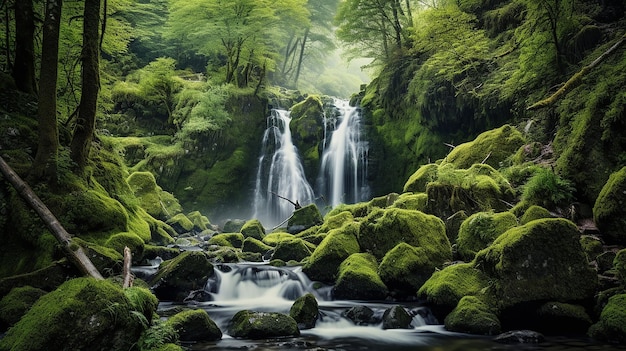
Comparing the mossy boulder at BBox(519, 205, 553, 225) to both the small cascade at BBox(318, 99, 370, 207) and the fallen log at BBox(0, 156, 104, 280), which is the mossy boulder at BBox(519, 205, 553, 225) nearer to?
the fallen log at BBox(0, 156, 104, 280)

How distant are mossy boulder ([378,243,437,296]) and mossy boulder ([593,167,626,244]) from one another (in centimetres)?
314

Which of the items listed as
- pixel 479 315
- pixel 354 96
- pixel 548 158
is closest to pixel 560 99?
pixel 548 158

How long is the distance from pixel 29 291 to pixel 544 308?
767cm

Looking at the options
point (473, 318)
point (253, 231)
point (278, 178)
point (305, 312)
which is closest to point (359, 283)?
point (305, 312)

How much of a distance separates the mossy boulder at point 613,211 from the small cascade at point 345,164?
1338 cm

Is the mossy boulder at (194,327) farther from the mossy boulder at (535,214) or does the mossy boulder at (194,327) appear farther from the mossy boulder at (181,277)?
the mossy boulder at (535,214)

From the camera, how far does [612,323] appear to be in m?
5.62

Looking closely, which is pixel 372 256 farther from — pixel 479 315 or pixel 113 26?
pixel 113 26

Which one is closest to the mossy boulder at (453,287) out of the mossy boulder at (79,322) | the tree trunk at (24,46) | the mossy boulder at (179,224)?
the mossy boulder at (79,322)

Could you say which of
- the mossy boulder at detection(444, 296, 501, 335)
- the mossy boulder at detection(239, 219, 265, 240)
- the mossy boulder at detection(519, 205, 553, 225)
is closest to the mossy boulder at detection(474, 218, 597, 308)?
the mossy boulder at detection(444, 296, 501, 335)

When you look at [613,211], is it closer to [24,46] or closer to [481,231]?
[481,231]

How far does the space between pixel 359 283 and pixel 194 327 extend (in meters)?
3.65

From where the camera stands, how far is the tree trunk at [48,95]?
25.3 feet

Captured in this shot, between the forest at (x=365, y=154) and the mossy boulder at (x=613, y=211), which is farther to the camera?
the mossy boulder at (x=613, y=211)
